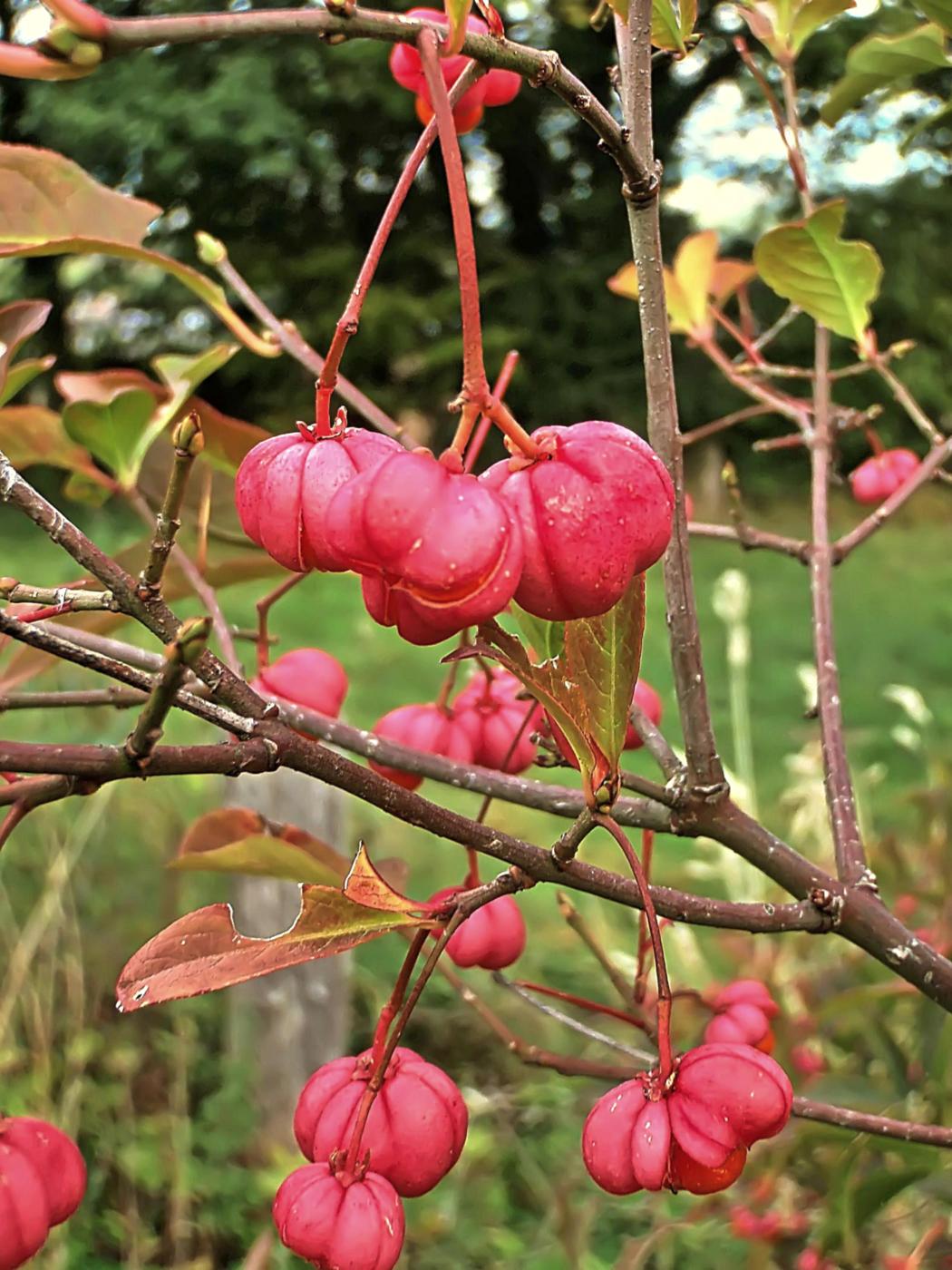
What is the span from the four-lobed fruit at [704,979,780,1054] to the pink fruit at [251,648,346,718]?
266mm

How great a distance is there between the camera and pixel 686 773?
541 mm

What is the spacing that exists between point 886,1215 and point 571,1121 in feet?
1.63

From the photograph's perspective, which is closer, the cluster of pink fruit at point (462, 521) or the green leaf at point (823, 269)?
the cluster of pink fruit at point (462, 521)

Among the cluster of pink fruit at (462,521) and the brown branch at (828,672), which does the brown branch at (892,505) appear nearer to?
the brown branch at (828,672)

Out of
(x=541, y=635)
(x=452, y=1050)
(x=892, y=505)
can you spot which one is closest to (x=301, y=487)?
(x=541, y=635)

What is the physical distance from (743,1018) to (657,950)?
11.3 inches

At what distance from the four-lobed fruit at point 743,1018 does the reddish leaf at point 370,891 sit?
27 centimetres

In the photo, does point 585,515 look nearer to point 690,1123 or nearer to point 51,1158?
point 690,1123

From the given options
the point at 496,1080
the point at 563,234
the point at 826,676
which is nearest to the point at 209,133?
the point at 563,234

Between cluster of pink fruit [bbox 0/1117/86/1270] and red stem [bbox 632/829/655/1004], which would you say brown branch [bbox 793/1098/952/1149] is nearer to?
red stem [bbox 632/829/655/1004]

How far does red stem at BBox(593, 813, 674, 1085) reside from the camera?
0.41 m

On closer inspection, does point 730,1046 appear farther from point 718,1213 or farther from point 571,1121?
point 571,1121

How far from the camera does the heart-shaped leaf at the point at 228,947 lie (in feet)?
1.26

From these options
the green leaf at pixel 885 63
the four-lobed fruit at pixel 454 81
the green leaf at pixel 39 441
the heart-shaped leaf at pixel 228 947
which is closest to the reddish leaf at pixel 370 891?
the heart-shaped leaf at pixel 228 947
